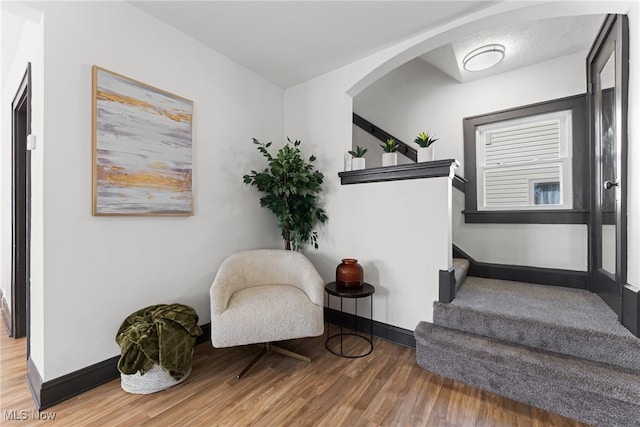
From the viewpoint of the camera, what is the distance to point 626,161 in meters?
1.64

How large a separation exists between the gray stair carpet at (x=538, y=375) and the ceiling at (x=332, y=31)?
7.52ft

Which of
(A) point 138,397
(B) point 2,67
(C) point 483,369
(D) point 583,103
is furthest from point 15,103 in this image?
(D) point 583,103

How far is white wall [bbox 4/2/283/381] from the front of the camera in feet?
5.14

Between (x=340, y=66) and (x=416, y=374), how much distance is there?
108 inches

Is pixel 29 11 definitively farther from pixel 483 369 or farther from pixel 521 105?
pixel 521 105

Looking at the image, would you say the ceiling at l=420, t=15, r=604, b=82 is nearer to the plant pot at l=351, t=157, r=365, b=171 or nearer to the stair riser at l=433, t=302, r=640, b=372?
the plant pot at l=351, t=157, r=365, b=171

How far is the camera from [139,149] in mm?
1883

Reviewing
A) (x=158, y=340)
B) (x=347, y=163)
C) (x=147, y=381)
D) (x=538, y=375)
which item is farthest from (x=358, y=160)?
(x=147, y=381)

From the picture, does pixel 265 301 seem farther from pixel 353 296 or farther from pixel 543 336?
pixel 543 336

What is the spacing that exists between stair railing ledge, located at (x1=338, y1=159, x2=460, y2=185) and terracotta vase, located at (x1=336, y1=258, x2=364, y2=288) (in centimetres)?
79

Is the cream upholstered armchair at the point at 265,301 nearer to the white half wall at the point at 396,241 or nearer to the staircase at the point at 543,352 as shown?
the white half wall at the point at 396,241

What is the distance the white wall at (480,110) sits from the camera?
8.54 ft

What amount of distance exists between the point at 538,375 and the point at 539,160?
2.15m

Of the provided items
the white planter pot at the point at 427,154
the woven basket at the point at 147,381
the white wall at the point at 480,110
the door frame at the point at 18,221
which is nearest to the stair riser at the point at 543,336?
the white planter pot at the point at 427,154
